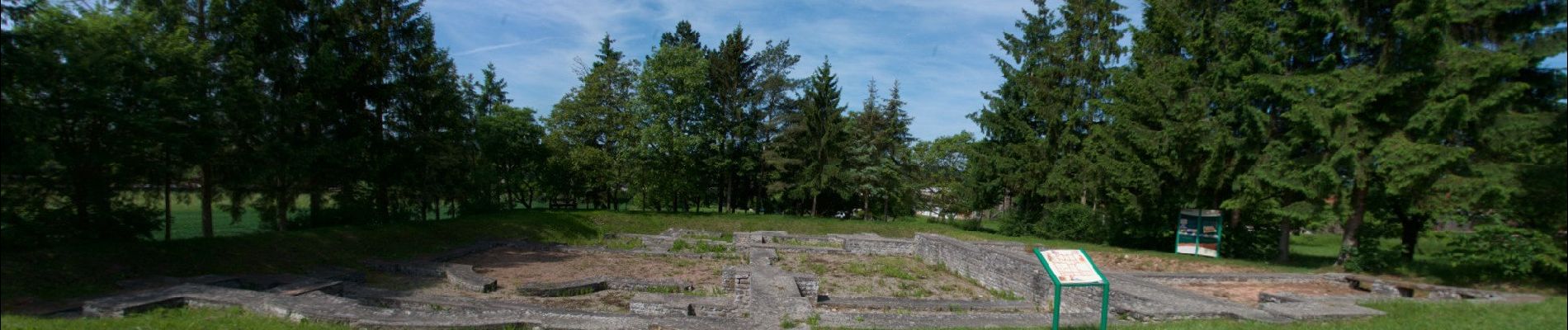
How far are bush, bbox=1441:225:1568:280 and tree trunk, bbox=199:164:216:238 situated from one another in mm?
22309

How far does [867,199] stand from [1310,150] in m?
22.7

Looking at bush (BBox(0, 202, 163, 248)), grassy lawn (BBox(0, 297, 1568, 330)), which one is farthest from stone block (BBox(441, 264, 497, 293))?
bush (BBox(0, 202, 163, 248))

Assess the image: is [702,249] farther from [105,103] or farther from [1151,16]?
[1151,16]

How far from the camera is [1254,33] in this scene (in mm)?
17797

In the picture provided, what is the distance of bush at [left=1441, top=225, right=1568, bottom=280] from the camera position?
8.24 meters

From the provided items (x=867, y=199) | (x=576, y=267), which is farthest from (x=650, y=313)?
(x=867, y=199)

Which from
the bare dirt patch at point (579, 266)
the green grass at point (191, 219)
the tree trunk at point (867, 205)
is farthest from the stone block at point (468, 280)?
the tree trunk at point (867, 205)

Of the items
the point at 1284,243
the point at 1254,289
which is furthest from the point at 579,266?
the point at 1284,243

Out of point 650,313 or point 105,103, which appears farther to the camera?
point 105,103

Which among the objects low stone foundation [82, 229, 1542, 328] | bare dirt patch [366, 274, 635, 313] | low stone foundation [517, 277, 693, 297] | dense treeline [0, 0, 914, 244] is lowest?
bare dirt patch [366, 274, 635, 313]

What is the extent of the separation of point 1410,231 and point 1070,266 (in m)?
18.0

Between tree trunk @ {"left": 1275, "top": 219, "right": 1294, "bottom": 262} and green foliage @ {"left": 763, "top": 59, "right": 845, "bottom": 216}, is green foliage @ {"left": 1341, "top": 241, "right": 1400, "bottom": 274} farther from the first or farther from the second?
green foliage @ {"left": 763, "top": 59, "right": 845, "bottom": 216}

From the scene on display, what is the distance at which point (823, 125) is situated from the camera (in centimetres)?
3459

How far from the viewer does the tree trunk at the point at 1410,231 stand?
57.0ft
